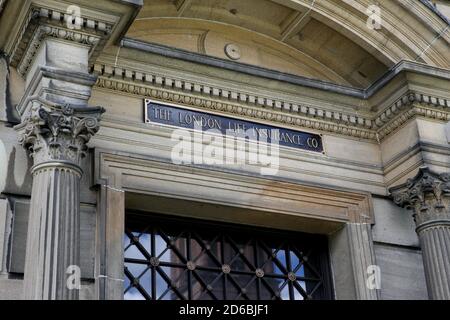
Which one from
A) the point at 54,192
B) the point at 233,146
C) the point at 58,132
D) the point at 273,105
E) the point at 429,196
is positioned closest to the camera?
the point at 54,192

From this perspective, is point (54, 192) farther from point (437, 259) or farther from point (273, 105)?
point (437, 259)

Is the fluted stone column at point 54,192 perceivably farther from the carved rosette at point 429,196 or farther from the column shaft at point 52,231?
the carved rosette at point 429,196

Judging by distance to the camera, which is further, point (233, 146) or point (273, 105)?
point (273, 105)

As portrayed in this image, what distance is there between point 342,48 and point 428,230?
296cm

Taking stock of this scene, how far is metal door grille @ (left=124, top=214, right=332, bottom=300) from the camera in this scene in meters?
10.7

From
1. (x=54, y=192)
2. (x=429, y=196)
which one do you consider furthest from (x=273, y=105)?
(x=54, y=192)

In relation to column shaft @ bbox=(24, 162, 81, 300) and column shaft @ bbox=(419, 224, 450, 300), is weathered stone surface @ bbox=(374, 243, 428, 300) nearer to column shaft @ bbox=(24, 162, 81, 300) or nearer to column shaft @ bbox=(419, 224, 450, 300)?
column shaft @ bbox=(419, 224, 450, 300)

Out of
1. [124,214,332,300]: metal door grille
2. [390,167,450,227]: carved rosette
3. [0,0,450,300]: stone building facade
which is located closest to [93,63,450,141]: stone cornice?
[0,0,450,300]: stone building facade

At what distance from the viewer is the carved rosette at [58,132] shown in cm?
925

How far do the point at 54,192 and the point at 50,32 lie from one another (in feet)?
6.27

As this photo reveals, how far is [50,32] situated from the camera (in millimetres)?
9844

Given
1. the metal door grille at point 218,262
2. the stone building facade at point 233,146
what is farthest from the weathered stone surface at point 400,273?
the metal door grille at point 218,262

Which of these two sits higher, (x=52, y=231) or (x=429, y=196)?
(x=429, y=196)

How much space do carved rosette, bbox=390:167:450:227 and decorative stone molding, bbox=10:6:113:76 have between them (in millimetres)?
4146
